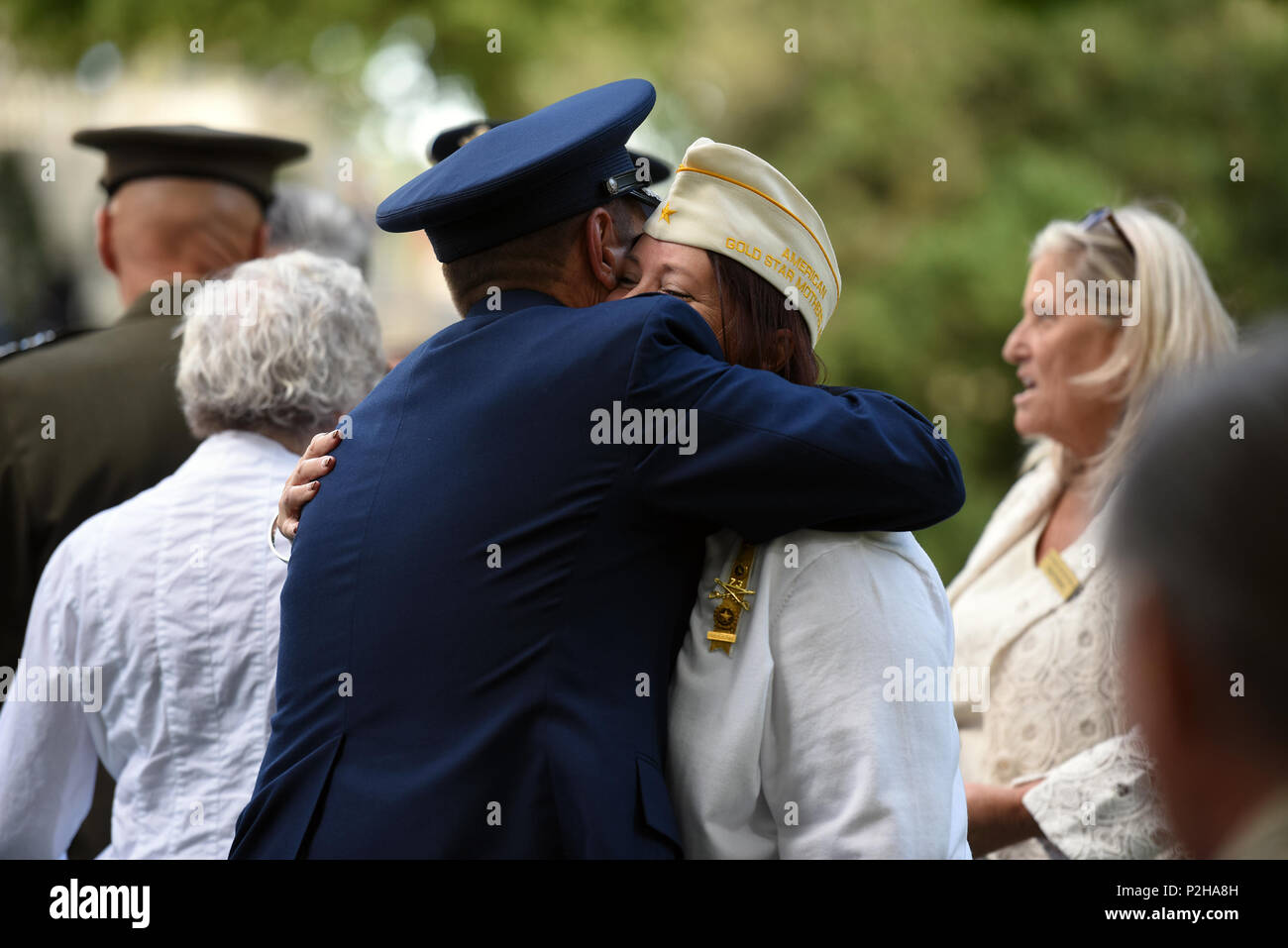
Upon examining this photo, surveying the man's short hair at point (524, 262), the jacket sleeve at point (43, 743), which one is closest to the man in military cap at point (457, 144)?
the jacket sleeve at point (43, 743)

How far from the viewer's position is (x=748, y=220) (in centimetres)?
220

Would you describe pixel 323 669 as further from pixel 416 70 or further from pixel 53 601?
pixel 416 70

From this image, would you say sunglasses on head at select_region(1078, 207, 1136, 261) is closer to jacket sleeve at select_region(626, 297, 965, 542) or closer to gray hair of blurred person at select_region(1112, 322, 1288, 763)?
jacket sleeve at select_region(626, 297, 965, 542)

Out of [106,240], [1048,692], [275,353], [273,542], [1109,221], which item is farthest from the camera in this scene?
[106,240]

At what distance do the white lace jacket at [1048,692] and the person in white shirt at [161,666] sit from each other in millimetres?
1774

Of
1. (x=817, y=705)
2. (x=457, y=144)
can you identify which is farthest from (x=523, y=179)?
(x=457, y=144)

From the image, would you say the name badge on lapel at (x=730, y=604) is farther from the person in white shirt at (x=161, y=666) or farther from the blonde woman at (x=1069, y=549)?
the blonde woman at (x=1069, y=549)

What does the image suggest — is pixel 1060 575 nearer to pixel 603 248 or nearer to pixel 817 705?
pixel 817 705

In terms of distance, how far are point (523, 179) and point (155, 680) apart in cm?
137

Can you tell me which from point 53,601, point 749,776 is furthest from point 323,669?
point 53,601

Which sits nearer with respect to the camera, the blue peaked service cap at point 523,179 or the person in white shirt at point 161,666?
the blue peaked service cap at point 523,179

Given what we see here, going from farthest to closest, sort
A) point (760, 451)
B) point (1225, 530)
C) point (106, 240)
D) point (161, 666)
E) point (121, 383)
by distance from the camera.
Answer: point (106, 240) → point (121, 383) → point (161, 666) → point (760, 451) → point (1225, 530)

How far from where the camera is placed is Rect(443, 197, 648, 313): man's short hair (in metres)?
2.07

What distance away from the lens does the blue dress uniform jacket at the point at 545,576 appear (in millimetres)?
1872
